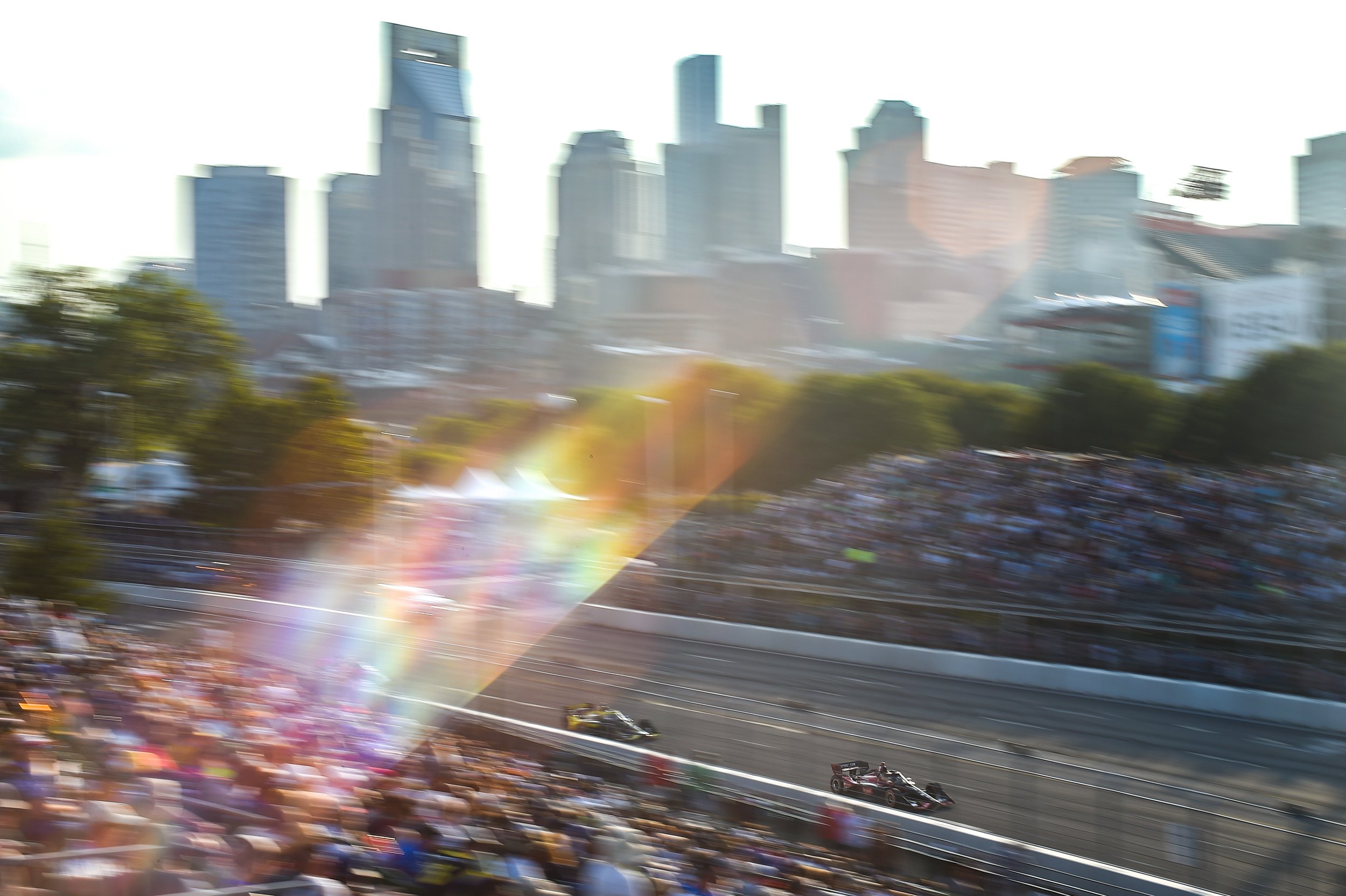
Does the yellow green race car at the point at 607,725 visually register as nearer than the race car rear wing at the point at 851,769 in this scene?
No

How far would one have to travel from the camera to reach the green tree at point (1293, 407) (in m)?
27.3

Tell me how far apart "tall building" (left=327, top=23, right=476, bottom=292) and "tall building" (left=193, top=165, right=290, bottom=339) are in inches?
273

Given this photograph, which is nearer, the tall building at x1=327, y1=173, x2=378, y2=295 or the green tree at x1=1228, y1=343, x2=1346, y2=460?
the green tree at x1=1228, y1=343, x2=1346, y2=460

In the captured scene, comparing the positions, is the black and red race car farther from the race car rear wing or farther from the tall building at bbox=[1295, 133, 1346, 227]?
the tall building at bbox=[1295, 133, 1346, 227]

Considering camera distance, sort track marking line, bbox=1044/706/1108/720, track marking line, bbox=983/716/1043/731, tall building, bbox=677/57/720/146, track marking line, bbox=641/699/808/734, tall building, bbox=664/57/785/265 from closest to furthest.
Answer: track marking line, bbox=641/699/808/734, track marking line, bbox=983/716/1043/731, track marking line, bbox=1044/706/1108/720, tall building, bbox=664/57/785/265, tall building, bbox=677/57/720/146

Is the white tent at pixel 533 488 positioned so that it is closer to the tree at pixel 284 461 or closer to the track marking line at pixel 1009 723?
the tree at pixel 284 461

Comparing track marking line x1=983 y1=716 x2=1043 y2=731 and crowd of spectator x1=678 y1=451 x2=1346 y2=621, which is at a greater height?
crowd of spectator x1=678 y1=451 x2=1346 y2=621

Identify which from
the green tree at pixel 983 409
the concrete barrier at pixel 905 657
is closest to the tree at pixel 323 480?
the concrete barrier at pixel 905 657

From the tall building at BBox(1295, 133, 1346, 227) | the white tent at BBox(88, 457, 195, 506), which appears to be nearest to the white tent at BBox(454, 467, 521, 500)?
the white tent at BBox(88, 457, 195, 506)

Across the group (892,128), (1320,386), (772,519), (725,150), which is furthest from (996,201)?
(772,519)

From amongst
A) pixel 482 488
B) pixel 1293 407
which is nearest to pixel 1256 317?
pixel 1293 407

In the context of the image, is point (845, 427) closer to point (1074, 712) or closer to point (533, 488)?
point (533, 488)

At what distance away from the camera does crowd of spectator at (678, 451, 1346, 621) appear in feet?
48.2

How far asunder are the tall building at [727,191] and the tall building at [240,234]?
4927 cm
